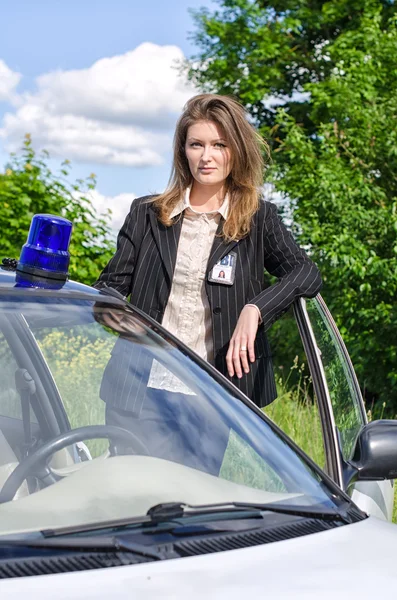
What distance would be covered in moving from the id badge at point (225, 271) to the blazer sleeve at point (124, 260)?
30 centimetres

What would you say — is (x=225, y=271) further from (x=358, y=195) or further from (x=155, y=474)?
(x=358, y=195)

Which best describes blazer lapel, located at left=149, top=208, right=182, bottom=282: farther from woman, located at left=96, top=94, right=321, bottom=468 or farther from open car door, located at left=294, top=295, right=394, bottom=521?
open car door, located at left=294, top=295, right=394, bottom=521

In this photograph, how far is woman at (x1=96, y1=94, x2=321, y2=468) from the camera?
2.87m

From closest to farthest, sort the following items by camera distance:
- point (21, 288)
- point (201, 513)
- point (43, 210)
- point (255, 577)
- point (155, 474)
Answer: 1. point (255, 577)
2. point (201, 513)
3. point (155, 474)
4. point (21, 288)
5. point (43, 210)

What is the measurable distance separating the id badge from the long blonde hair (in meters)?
0.06

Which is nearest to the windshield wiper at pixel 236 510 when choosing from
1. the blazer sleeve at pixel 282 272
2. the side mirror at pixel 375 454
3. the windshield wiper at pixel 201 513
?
the windshield wiper at pixel 201 513

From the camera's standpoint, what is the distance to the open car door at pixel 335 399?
2.43 meters

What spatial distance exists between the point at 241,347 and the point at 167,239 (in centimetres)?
52

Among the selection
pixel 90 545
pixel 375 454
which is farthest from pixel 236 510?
pixel 375 454

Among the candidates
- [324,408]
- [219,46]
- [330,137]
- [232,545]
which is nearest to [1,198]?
[330,137]

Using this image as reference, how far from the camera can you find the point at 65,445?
2.01 m

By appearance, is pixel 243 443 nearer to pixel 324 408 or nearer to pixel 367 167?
pixel 324 408

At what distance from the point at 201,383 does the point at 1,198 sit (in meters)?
6.47

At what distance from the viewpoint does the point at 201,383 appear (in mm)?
2137
